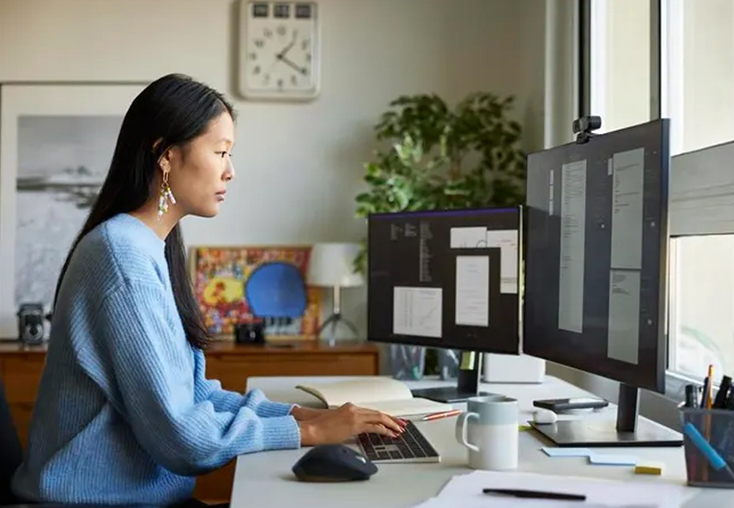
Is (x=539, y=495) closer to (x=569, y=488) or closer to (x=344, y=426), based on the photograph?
(x=569, y=488)

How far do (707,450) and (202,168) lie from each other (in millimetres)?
955

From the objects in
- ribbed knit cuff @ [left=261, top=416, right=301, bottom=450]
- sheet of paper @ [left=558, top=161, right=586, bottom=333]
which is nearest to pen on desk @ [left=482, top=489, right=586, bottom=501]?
ribbed knit cuff @ [left=261, top=416, right=301, bottom=450]

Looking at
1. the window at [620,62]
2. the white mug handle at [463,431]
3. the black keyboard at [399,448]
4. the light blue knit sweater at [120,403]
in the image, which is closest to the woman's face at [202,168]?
the light blue knit sweater at [120,403]

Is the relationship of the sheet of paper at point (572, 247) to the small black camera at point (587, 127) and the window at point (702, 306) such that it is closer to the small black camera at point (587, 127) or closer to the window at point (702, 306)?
the small black camera at point (587, 127)

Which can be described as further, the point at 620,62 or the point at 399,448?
the point at 620,62

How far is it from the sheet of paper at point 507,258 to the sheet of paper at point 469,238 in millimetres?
39

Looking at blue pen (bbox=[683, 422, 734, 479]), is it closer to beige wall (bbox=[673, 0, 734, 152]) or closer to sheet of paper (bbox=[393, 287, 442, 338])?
sheet of paper (bbox=[393, 287, 442, 338])

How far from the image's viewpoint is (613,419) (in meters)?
1.84

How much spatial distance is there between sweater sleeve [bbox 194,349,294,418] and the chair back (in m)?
0.35

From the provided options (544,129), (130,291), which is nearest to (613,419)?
(130,291)

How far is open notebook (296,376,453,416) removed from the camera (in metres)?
Result: 1.93

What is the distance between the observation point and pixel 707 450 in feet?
4.27

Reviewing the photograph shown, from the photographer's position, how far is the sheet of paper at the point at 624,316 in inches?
58.2

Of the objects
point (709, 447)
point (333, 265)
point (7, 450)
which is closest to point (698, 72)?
A: point (709, 447)
